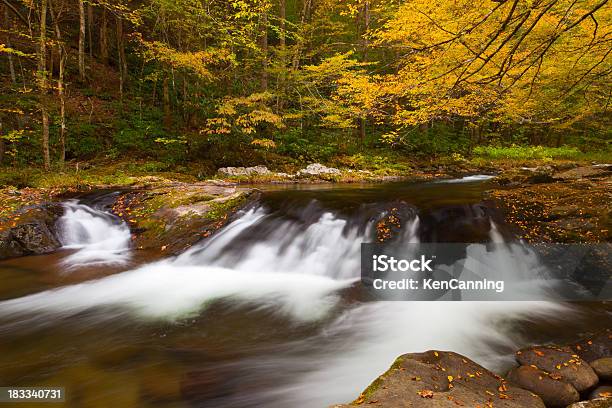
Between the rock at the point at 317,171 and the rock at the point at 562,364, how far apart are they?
10828 millimetres

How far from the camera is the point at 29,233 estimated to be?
7000mm

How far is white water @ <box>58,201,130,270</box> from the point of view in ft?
23.0

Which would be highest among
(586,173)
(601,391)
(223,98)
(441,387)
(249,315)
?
(223,98)

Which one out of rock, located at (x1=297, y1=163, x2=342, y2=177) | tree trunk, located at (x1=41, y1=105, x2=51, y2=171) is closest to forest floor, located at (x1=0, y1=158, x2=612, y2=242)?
rock, located at (x1=297, y1=163, x2=342, y2=177)

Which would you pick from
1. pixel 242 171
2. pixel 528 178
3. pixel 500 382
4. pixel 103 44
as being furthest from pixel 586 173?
pixel 103 44

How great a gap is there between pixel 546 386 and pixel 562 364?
0.42 metres

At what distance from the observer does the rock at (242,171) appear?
13.3 m

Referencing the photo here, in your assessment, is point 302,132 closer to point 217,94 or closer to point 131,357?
point 217,94

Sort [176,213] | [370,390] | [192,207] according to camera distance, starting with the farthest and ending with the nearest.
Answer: [192,207]
[176,213]
[370,390]

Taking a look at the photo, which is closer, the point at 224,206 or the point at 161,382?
the point at 161,382

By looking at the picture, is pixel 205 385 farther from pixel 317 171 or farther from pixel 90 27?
pixel 90 27

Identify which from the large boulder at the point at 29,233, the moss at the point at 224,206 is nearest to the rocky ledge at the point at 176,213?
the moss at the point at 224,206

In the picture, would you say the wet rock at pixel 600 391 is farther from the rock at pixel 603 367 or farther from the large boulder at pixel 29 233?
the large boulder at pixel 29 233

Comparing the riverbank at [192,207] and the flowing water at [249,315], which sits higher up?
the riverbank at [192,207]
